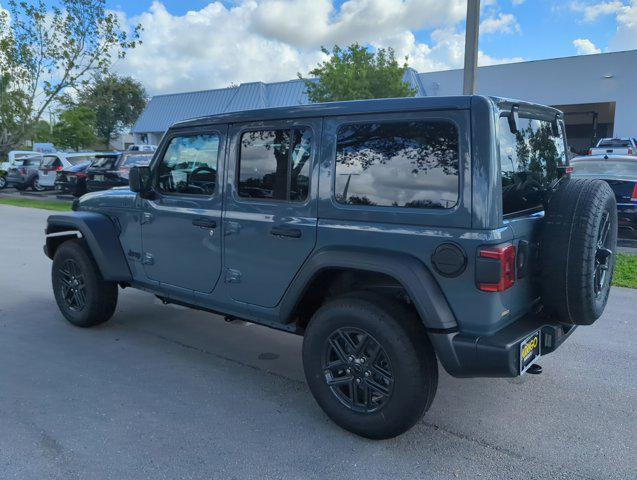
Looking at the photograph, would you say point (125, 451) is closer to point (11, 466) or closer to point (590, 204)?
point (11, 466)

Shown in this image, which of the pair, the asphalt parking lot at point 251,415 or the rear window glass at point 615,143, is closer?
the asphalt parking lot at point 251,415

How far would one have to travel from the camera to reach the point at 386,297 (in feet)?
10.1

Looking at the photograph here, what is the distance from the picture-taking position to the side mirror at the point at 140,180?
13.9ft

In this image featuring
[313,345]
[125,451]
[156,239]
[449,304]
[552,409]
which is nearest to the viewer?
[449,304]

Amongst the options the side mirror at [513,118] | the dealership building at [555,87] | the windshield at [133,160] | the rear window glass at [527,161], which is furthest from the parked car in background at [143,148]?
the side mirror at [513,118]

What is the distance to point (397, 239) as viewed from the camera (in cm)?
289

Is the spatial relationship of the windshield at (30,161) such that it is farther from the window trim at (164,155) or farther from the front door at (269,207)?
the front door at (269,207)

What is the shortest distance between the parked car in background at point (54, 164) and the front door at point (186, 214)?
18.4 meters

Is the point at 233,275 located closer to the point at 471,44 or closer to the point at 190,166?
the point at 190,166

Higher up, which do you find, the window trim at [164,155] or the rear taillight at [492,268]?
the window trim at [164,155]

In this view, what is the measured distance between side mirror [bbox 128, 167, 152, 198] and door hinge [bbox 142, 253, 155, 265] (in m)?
0.50

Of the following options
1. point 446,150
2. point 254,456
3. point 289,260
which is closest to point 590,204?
point 446,150

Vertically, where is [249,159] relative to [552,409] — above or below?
above

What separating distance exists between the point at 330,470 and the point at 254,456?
44cm
